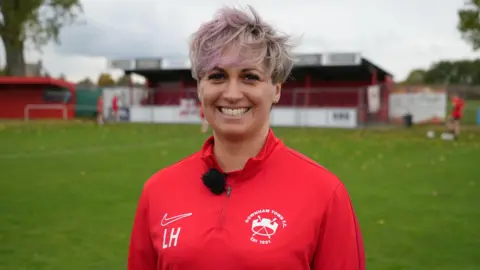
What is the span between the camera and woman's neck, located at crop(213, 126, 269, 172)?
7.54ft

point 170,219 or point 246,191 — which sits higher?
point 246,191

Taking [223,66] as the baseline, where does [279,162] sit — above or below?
below

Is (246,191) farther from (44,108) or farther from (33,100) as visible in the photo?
(33,100)

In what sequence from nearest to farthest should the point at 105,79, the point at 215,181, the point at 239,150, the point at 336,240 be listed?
the point at 336,240 < the point at 215,181 < the point at 239,150 < the point at 105,79

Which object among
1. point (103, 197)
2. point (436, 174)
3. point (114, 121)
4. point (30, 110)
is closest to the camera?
point (103, 197)

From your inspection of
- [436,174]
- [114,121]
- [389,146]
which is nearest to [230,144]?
[436,174]

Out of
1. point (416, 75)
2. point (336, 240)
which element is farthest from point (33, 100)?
point (416, 75)

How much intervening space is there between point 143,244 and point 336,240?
850mm

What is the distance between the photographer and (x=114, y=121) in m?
39.5

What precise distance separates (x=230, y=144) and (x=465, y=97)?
47.3 m

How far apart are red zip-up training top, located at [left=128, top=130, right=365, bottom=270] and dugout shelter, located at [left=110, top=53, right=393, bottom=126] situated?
3211 cm

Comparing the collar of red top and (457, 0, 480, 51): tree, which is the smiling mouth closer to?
the collar of red top

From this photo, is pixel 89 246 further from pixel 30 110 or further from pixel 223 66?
pixel 30 110

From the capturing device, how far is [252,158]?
2197mm
